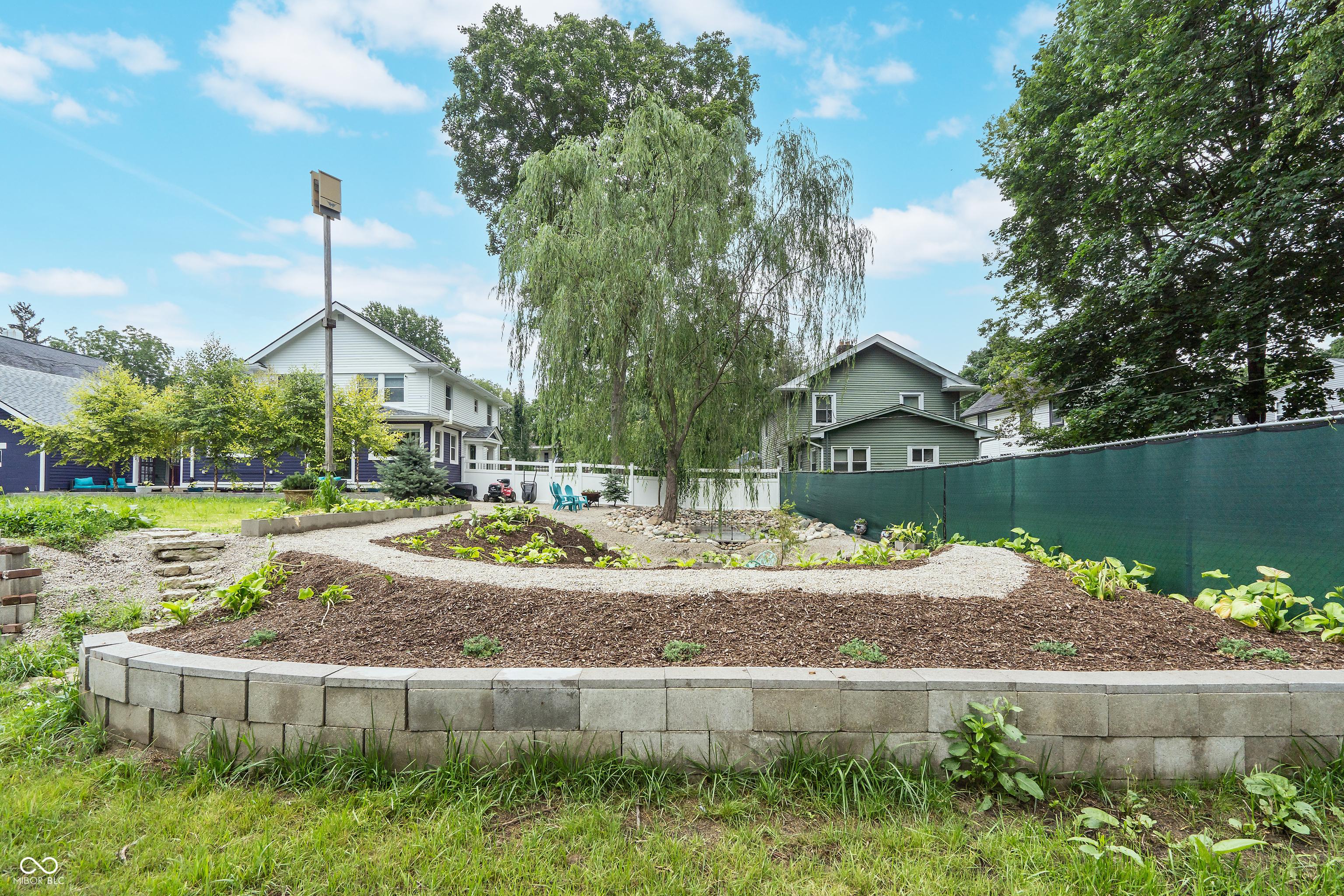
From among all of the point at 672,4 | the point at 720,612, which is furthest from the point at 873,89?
the point at 720,612

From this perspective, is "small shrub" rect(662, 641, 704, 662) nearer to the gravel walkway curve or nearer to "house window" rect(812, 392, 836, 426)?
the gravel walkway curve

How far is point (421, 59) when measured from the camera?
10.1m

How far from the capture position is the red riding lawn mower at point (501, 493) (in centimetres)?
1761

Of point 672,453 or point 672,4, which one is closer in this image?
point 672,4

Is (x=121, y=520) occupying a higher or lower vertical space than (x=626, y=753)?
higher

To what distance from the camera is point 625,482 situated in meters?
17.0

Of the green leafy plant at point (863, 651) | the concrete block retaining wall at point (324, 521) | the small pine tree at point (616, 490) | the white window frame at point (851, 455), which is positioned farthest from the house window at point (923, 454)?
the green leafy plant at point (863, 651)

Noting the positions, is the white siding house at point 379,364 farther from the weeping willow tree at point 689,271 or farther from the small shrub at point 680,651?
the small shrub at point 680,651

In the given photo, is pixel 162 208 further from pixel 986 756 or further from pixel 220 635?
pixel 986 756

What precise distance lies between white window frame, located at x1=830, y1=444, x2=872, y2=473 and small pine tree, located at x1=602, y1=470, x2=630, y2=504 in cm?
703

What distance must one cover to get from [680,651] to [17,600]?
4767 mm

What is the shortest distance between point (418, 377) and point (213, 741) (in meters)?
19.2

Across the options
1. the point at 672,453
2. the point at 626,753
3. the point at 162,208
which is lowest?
the point at 626,753

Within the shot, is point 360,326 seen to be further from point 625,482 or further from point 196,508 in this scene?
point 196,508
